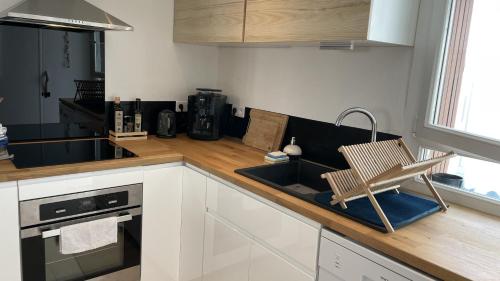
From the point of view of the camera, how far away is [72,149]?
2104 millimetres

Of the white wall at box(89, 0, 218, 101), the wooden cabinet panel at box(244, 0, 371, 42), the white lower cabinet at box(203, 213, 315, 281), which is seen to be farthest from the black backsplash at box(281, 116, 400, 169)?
the white wall at box(89, 0, 218, 101)

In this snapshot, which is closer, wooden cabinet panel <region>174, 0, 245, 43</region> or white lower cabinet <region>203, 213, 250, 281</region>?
white lower cabinet <region>203, 213, 250, 281</region>

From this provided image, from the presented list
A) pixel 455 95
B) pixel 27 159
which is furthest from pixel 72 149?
pixel 455 95

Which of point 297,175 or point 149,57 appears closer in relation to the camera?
point 297,175

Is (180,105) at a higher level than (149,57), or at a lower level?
lower

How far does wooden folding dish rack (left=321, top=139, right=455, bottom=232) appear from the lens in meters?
1.32

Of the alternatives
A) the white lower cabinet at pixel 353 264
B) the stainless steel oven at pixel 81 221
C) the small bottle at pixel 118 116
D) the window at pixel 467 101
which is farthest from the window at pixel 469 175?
the small bottle at pixel 118 116

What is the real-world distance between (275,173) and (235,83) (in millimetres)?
906

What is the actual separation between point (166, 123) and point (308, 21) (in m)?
1.26

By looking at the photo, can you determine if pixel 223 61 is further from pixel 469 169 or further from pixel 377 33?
pixel 469 169

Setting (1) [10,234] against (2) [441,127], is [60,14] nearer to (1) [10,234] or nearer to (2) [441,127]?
(1) [10,234]

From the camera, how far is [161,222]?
2146 mm

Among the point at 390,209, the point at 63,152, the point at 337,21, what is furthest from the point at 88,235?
the point at 337,21

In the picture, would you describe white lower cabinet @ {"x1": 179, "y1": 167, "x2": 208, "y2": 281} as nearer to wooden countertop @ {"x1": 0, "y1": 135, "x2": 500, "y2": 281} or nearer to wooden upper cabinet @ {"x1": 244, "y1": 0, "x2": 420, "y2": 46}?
wooden countertop @ {"x1": 0, "y1": 135, "x2": 500, "y2": 281}
